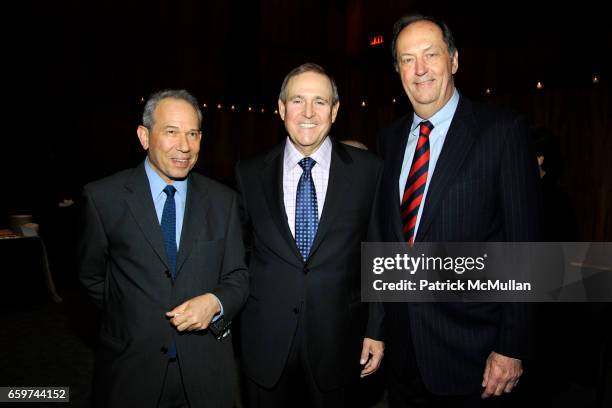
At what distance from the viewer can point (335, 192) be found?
1.86 metres

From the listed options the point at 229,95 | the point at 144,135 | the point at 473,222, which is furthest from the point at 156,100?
the point at 229,95

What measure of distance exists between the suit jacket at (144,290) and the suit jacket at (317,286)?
5.7 inches

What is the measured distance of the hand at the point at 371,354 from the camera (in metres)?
1.90

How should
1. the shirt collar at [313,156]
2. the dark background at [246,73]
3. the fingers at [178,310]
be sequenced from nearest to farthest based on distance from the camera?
the fingers at [178,310] → the shirt collar at [313,156] → the dark background at [246,73]

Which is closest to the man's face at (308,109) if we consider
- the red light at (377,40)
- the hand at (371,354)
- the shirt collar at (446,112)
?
the shirt collar at (446,112)

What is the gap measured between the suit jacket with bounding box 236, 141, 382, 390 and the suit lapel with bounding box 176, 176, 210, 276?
0.24 metres

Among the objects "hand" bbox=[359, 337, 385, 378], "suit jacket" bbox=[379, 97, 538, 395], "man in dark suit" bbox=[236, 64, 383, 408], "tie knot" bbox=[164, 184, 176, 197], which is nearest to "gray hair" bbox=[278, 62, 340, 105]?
"man in dark suit" bbox=[236, 64, 383, 408]

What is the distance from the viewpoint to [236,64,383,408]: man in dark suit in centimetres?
180

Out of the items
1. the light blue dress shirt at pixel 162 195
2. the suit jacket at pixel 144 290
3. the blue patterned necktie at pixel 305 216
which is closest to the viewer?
the suit jacket at pixel 144 290

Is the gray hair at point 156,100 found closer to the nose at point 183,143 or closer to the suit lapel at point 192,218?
the nose at point 183,143

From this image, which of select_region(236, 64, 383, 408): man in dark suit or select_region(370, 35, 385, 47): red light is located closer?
select_region(236, 64, 383, 408): man in dark suit

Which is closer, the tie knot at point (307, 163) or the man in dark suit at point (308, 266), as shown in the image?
the man in dark suit at point (308, 266)

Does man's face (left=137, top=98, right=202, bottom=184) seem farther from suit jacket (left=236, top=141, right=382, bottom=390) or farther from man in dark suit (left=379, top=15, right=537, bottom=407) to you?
man in dark suit (left=379, top=15, right=537, bottom=407)

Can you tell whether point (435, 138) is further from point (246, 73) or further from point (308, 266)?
point (246, 73)
